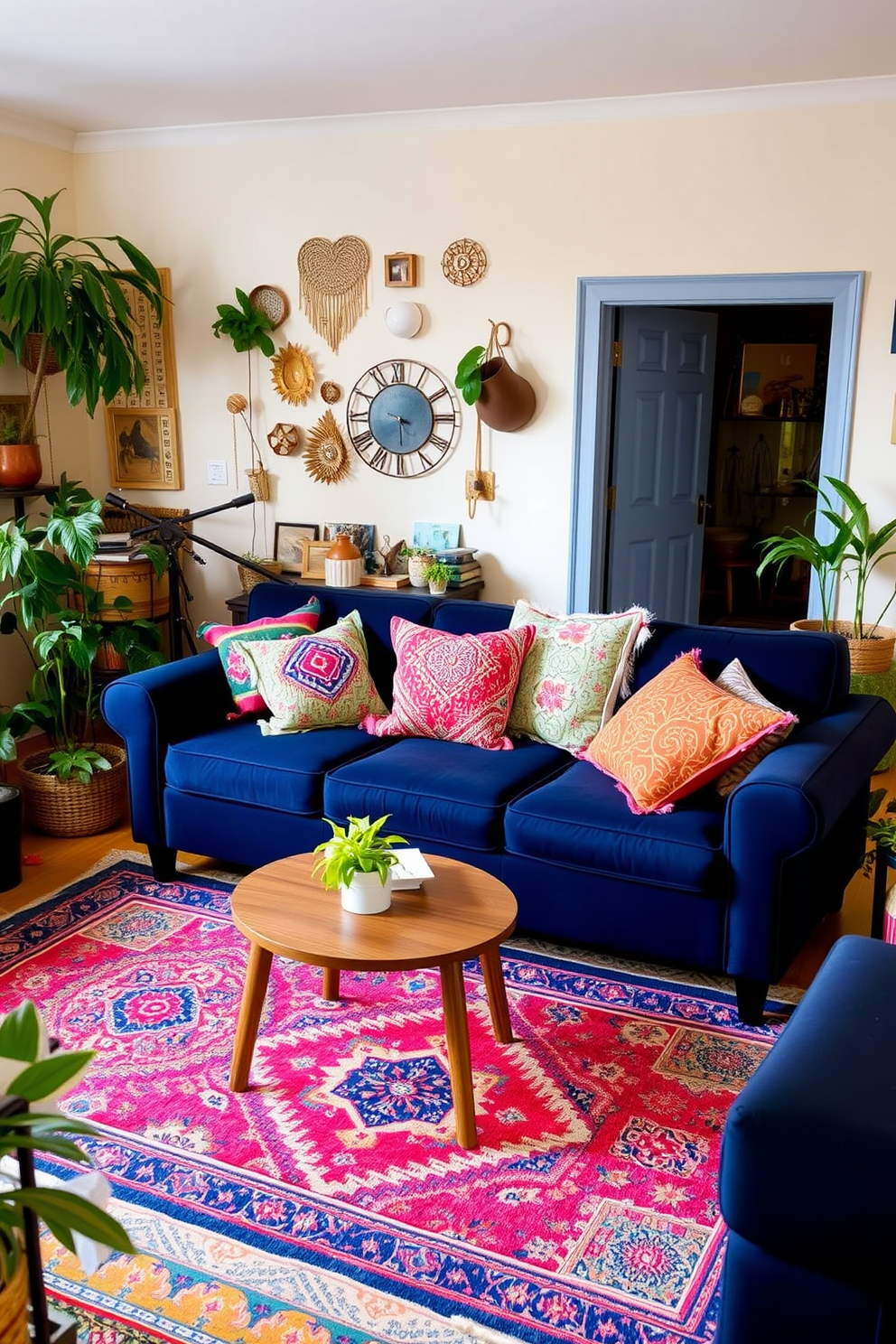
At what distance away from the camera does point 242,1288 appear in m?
2.05

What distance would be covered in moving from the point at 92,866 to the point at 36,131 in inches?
130

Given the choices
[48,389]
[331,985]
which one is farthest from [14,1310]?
[48,389]

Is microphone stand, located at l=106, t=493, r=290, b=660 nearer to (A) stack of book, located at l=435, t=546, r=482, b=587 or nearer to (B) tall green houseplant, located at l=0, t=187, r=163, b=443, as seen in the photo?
(B) tall green houseplant, located at l=0, t=187, r=163, b=443

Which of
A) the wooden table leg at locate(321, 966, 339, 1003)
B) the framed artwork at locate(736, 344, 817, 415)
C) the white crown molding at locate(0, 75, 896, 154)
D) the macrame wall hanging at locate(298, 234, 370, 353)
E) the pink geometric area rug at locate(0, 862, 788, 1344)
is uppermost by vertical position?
the white crown molding at locate(0, 75, 896, 154)

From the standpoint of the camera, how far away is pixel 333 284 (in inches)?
202

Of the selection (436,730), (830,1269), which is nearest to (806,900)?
(436,730)

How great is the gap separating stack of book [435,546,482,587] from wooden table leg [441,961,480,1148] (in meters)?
2.67

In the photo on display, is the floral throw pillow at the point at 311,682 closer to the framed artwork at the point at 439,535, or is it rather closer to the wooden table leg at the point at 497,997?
the wooden table leg at the point at 497,997

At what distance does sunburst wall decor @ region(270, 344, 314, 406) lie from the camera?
5242 mm

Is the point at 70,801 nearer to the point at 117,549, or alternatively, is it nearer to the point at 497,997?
the point at 117,549

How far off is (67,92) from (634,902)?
3798 millimetres

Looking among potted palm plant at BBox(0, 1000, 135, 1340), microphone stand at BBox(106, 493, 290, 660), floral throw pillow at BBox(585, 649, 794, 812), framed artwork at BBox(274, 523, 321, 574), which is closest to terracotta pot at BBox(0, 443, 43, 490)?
microphone stand at BBox(106, 493, 290, 660)

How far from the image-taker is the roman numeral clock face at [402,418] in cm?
506

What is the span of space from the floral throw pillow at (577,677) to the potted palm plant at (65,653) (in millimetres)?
1534
